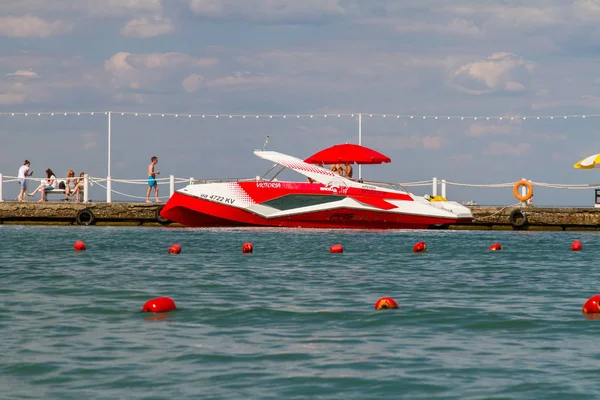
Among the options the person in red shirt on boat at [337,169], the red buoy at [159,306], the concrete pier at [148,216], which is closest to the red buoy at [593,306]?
the red buoy at [159,306]

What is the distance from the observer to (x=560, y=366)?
8.66 meters

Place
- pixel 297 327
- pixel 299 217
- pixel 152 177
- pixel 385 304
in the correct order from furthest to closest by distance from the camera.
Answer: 1. pixel 152 177
2. pixel 299 217
3. pixel 385 304
4. pixel 297 327

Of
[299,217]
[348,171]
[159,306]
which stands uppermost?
[348,171]

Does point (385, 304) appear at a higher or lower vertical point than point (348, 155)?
lower

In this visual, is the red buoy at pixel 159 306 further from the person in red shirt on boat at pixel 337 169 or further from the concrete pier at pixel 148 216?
the concrete pier at pixel 148 216

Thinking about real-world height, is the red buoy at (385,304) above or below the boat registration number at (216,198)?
below

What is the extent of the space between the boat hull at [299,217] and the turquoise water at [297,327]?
313 inches

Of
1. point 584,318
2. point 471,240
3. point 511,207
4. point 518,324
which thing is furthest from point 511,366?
point 511,207

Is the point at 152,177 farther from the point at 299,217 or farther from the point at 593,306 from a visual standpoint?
the point at 593,306

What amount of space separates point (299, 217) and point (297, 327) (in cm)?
1789

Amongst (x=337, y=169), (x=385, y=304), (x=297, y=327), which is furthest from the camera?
(x=337, y=169)

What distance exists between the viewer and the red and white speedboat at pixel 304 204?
2808cm

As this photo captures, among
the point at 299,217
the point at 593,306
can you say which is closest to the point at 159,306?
the point at 593,306

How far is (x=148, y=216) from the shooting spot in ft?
102
